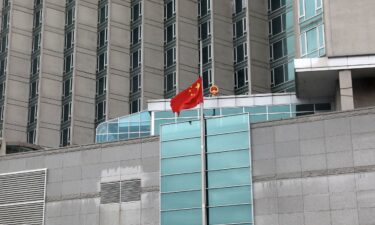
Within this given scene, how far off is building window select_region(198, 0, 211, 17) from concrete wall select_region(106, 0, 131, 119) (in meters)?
8.34

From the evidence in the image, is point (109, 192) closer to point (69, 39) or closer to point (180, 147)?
point (180, 147)

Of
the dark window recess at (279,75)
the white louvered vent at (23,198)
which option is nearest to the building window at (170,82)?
the dark window recess at (279,75)

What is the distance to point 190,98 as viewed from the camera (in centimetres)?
4259

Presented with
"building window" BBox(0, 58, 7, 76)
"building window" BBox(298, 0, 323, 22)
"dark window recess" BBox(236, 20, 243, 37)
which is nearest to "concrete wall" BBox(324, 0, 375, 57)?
"building window" BBox(298, 0, 323, 22)

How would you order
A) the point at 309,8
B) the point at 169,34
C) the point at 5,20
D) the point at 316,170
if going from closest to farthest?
the point at 316,170 < the point at 309,8 < the point at 169,34 < the point at 5,20

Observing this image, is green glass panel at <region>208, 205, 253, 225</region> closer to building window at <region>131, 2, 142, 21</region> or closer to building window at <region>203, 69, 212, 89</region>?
building window at <region>203, 69, 212, 89</region>

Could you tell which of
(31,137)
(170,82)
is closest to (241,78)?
(170,82)

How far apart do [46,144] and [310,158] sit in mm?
50537

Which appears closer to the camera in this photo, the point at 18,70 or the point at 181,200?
the point at 181,200

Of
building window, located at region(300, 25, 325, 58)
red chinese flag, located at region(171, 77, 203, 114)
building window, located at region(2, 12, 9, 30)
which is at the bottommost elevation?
red chinese flag, located at region(171, 77, 203, 114)

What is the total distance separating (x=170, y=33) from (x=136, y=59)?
4.84 meters

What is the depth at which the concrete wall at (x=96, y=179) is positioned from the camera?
4534 centimetres

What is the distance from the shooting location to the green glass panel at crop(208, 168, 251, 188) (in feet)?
142

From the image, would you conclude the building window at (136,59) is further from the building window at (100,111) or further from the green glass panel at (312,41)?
the green glass panel at (312,41)
